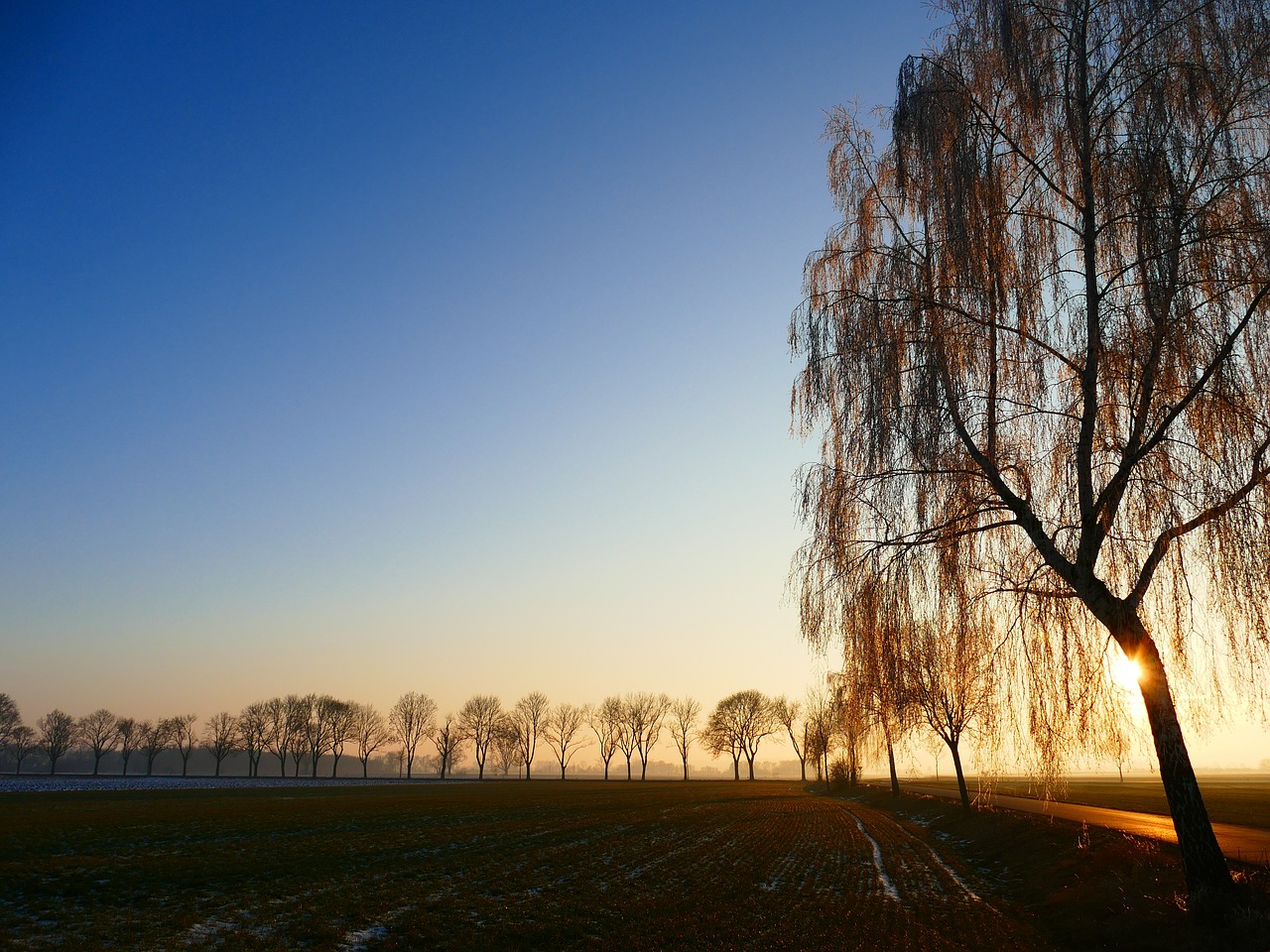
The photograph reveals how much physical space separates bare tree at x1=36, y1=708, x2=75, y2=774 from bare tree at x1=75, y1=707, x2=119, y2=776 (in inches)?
77.9

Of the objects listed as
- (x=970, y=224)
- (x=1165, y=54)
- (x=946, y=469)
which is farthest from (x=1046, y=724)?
(x=1165, y=54)

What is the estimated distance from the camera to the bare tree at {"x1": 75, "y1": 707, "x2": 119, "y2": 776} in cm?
12331

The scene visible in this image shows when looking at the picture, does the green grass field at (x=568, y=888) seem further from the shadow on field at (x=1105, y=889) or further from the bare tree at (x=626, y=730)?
the bare tree at (x=626, y=730)

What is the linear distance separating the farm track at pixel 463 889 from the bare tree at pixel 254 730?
96322mm

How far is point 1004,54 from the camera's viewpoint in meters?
12.7

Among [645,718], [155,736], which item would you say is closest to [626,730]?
[645,718]

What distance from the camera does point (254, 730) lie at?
11762 cm

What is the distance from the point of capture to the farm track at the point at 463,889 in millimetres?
12273

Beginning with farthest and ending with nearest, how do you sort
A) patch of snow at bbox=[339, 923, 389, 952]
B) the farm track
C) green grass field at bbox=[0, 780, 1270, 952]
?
the farm track
green grass field at bbox=[0, 780, 1270, 952]
patch of snow at bbox=[339, 923, 389, 952]

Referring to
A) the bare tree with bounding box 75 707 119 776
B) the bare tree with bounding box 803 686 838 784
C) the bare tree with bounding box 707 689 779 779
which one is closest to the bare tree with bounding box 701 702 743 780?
the bare tree with bounding box 707 689 779 779

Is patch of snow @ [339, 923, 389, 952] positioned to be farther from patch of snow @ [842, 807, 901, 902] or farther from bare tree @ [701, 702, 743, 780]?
bare tree @ [701, 702, 743, 780]

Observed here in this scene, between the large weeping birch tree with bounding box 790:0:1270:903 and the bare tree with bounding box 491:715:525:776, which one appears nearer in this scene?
the large weeping birch tree with bounding box 790:0:1270:903

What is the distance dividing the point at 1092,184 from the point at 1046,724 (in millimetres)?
8902

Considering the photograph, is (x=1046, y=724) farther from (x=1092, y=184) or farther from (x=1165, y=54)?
(x=1165, y=54)
